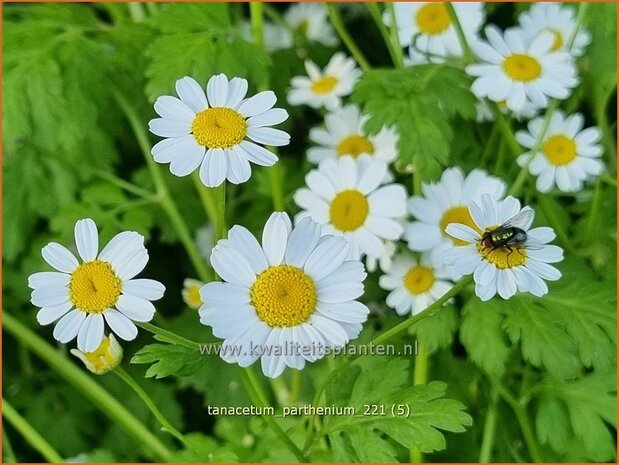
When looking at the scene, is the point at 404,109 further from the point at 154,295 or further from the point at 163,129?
the point at 154,295

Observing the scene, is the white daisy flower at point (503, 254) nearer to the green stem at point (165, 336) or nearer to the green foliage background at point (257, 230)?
the green foliage background at point (257, 230)

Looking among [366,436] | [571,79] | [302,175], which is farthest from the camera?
[302,175]

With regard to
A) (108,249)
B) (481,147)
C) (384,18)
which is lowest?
(108,249)

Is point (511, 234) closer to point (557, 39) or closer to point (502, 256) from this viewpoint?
point (502, 256)

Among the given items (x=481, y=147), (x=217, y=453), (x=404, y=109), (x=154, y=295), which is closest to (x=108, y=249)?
(x=154, y=295)

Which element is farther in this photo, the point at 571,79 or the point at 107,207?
the point at 107,207

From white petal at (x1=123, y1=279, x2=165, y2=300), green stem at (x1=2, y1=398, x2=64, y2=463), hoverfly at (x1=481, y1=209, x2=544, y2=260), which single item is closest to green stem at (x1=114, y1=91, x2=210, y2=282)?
green stem at (x1=2, y1=398, x2=64, y2=463)

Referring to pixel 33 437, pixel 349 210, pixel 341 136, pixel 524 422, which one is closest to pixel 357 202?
pixel 349 210
